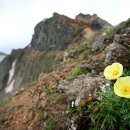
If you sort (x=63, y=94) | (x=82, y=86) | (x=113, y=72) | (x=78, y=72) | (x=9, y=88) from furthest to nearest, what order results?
1. (x=9, y=88)
2. (x=78, y=72)
3. (x=63, y=94)
4. (x=82, y=86)
5. (x=113, y=72)

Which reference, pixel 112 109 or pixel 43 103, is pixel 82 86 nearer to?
pixel 43 103

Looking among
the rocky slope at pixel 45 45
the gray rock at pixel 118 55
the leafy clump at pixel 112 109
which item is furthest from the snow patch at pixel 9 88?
the leafy clump at pixel 112 109

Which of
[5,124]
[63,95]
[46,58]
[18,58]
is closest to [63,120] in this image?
[63,95]

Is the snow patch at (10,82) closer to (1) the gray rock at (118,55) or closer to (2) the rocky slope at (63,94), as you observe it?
(2) the rocky slope at (63,94)

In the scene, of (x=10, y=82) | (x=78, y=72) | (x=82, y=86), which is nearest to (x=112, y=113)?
(x=82, y=86)

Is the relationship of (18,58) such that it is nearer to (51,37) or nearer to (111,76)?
(51,37)

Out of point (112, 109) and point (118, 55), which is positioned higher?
point (118, 55)
